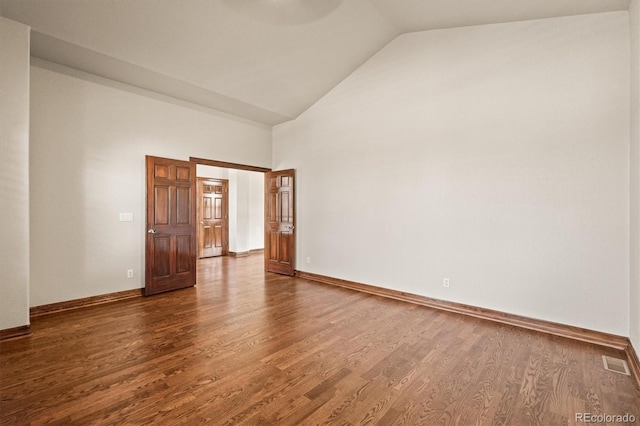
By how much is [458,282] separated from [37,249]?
541 centimetres

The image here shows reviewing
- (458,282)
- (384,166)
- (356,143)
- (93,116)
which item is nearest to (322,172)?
(356,143)

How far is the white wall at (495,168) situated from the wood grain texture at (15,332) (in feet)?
13.5

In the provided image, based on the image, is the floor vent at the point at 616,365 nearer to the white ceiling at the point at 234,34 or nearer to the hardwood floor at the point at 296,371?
the hardwood floor at the point at 296,371

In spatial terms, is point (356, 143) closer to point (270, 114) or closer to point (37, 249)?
point (270, 114)

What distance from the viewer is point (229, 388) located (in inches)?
87.0

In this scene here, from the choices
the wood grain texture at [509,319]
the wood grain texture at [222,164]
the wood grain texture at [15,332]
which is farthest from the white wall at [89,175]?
the wood grain texture at [509,319]

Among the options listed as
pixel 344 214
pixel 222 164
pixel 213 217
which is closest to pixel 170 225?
pixel 222 164

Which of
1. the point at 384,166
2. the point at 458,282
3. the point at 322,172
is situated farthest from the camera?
the point at 322,172

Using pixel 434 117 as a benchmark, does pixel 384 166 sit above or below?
below

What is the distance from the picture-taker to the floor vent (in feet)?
8.37

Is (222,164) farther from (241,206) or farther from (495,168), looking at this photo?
(495,168)

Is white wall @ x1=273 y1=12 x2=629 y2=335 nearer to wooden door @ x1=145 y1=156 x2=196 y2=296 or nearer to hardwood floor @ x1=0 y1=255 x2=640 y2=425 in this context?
hardwood floor @ x1=0 y1=255 x2=640 y2=425

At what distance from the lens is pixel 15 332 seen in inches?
121

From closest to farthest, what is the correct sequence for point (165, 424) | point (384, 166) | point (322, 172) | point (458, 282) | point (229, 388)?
point (165, 424), point (229, 388), point (458, 282), point (384, 166), point (322, 172)
